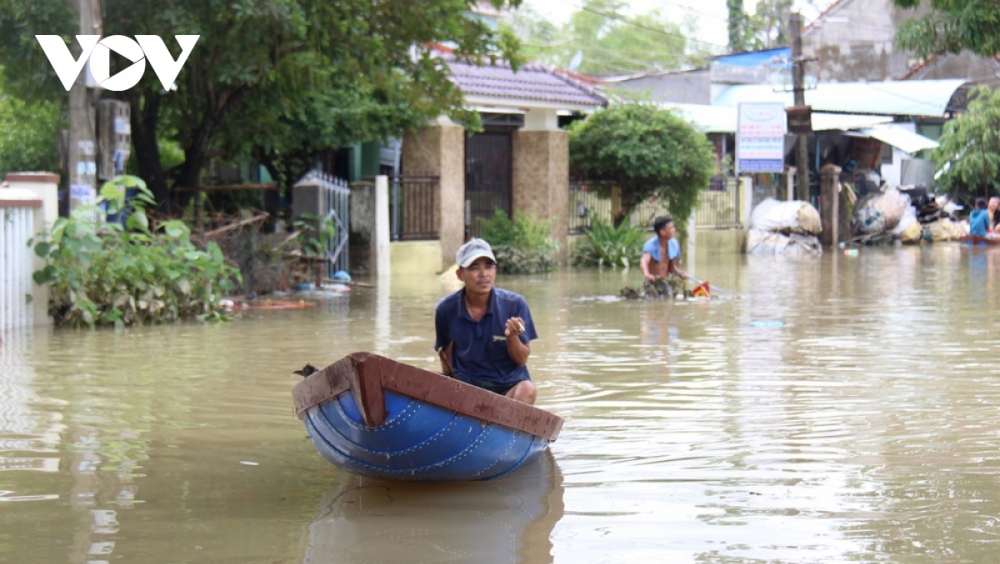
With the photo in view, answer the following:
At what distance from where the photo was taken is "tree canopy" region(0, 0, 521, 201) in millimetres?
14078

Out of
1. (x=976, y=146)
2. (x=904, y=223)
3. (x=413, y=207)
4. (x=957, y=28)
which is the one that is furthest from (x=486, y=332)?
(x=976, y=146)

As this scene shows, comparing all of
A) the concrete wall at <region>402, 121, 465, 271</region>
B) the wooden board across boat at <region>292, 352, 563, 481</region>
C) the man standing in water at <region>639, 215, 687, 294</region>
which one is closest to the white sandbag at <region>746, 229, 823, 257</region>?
the concrete wall at <region>402, 121, 465, 271</region>

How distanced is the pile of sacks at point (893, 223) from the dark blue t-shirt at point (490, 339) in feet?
93.5

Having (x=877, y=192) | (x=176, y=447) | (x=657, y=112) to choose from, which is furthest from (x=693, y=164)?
(x=176, y=447)

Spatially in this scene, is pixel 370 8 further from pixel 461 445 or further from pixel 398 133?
pixel 461 445

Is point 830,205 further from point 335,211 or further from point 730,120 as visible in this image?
point 335,211

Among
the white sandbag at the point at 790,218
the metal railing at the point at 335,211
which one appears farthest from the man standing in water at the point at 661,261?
the white sandbag at the point at 790,218

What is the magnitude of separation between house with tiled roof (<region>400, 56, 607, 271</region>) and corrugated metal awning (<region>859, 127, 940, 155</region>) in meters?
12.0

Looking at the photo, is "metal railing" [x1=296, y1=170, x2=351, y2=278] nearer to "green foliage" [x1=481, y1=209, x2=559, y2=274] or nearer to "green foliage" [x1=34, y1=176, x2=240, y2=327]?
"green foliage" [x1=481, y1=209, x2=559, y2=274]

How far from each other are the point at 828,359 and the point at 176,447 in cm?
598

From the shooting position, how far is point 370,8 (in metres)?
15.7

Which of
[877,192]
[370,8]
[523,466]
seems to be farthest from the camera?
[877,192]

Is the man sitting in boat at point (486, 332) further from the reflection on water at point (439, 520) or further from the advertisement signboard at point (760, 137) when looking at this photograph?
the advertisement signboard at point (760, 137)

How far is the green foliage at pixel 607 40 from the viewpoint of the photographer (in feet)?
225
